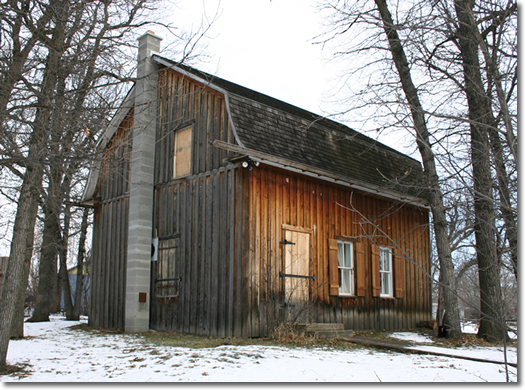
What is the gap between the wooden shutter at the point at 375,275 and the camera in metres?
13.9

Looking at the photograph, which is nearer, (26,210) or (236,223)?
(26,210)

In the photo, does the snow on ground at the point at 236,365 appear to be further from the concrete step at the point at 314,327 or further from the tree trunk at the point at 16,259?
the concrete step at the point at 314,327

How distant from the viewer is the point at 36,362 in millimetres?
7734

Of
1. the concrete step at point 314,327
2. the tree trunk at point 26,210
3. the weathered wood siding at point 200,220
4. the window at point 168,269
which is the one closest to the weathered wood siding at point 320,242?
the weathered wood siding at point 200,220

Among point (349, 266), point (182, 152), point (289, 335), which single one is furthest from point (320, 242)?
point (182, 152)

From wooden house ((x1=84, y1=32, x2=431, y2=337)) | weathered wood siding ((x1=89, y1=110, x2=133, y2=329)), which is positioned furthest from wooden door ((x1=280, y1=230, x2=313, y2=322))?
weathered wood siding ((x1=89, y1=110, x2=133, y2=329))

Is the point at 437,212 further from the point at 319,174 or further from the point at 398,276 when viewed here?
the point at 319,174

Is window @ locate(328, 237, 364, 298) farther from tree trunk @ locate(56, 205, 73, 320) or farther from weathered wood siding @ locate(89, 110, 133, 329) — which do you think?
tree trunk @ locate(56, 205, 73, 320)

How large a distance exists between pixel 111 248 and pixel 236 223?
533 cm

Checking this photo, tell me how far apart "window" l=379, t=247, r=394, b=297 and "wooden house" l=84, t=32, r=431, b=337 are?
1.2 inches

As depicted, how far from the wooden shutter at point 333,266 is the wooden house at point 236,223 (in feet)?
0.10

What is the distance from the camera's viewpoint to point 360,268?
44.1 ft

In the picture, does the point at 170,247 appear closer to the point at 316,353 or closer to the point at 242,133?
the point at 242,133

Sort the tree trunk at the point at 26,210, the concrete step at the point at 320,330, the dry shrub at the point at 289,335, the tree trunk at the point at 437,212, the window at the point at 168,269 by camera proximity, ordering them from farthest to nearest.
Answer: the window at the point at 168,269, the tree trunk at the point at 437,212, the concrete step at the point at 320,330, the dry shrub at the point at 289,335, the tree trunk at the point at 26,210
